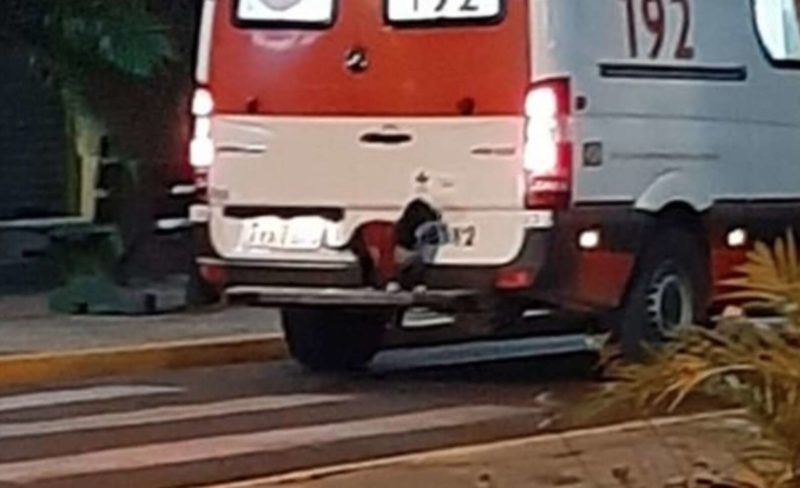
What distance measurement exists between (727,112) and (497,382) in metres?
1.88

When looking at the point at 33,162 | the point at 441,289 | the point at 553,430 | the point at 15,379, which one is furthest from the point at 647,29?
the point at 33,162

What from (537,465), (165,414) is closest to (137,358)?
(165,414)

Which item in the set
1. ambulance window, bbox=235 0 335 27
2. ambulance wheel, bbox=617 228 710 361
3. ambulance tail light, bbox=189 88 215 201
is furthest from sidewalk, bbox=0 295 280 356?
ambulance wheel, bbox=617 228 710 361

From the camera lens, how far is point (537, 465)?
11328 millimetres

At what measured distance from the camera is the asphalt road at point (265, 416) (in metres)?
11.6

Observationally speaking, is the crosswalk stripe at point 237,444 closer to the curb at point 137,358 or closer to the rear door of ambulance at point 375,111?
the rear door of ambulance at point 375,111

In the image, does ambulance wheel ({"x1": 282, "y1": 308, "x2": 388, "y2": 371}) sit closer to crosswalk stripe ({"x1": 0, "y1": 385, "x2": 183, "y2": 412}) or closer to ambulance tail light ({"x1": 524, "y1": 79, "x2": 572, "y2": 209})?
crosswalk stripe ({"x1": 0, "y1": 385, "x2": 183, "y2": 412})

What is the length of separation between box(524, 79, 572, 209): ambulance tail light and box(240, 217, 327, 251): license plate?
44.2 inches

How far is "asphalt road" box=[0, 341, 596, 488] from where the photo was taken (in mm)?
11625

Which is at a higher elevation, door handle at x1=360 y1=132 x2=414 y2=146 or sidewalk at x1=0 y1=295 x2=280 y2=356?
door handle at x1=360 y1=132 x2=414 y2=146

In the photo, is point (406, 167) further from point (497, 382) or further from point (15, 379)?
point (15, 379)

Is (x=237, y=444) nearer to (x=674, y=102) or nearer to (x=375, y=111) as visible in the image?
(x=375, y=111)

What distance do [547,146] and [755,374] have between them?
7.23 metres

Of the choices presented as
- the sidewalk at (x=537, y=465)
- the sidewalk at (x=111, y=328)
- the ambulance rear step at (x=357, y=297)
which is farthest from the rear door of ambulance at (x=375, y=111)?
the sidewalk at (x=537, y=465)
